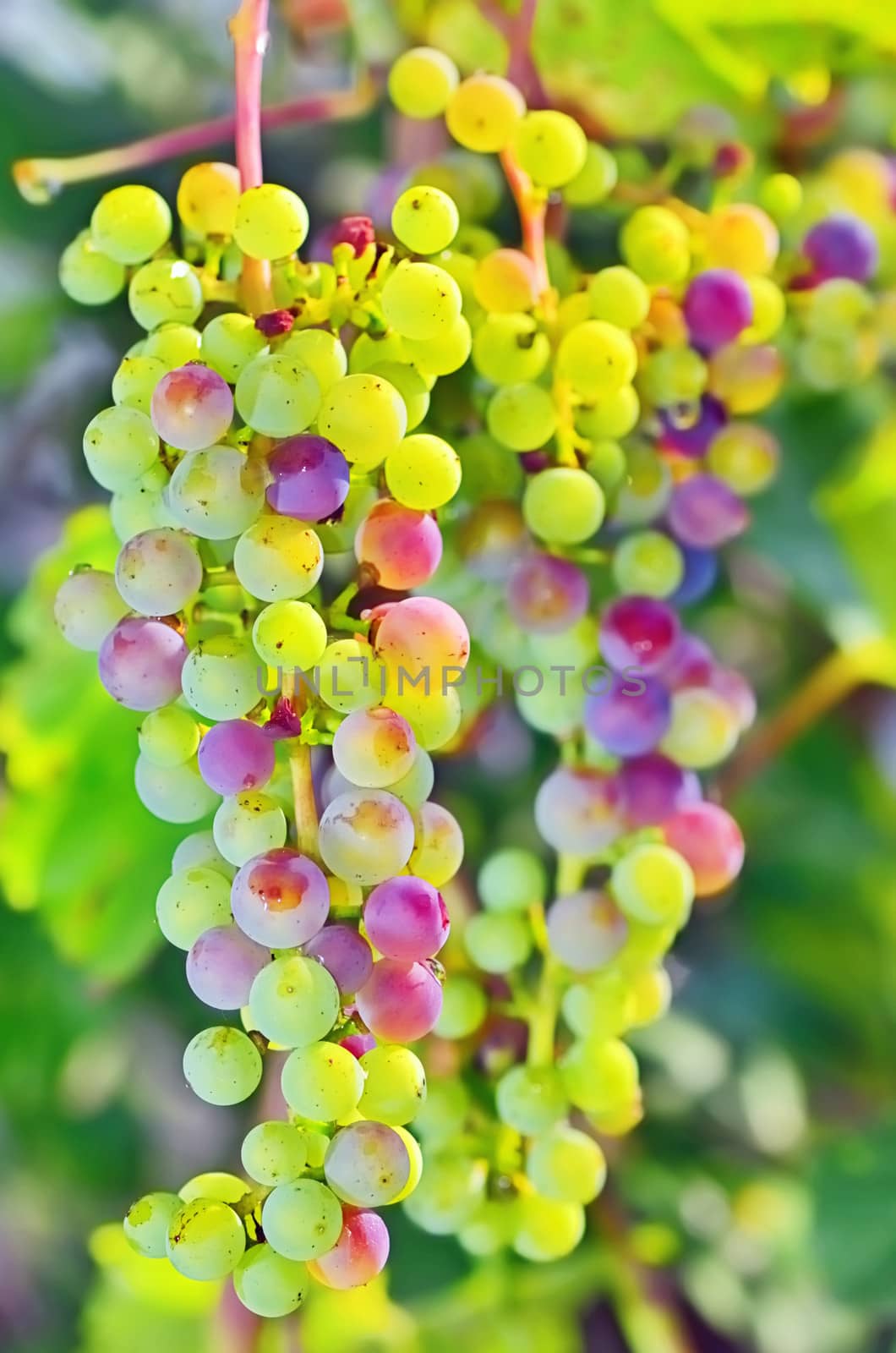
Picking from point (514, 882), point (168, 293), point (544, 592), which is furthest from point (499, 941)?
point (168, 293)

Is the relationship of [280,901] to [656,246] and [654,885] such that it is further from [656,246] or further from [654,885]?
[656,246]

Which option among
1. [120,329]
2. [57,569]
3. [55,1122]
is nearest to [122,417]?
[57,569]

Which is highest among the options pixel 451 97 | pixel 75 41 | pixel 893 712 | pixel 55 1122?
pixel 451 97

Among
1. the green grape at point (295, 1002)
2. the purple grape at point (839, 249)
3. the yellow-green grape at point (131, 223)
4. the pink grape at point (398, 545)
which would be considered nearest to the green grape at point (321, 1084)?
the green grape at point (295, 1002)

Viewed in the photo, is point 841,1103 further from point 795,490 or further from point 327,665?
point 327,665

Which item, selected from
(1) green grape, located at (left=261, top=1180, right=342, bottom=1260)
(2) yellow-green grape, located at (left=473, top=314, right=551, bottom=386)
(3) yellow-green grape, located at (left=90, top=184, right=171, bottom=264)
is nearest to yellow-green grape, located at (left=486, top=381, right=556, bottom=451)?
(2) yellow-green grape, located at (left=473, top=314, right=551, bottom=386)

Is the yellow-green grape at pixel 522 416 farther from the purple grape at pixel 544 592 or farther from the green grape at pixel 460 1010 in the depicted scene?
the green grape at pixel 460 1010
